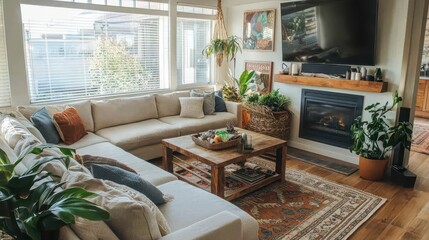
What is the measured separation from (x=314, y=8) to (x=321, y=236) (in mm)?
3048

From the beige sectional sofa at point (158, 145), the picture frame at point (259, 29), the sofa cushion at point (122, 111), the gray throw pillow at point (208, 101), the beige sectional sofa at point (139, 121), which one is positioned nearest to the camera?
the beige sectional sofa at point (158, 145)

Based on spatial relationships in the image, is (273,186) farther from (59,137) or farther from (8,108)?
(8,108)

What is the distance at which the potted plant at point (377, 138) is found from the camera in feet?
11.8

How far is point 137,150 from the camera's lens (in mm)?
3938

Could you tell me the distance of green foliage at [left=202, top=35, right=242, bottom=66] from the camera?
5.50m

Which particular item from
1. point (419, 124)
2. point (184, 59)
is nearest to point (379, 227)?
point (184, 59)

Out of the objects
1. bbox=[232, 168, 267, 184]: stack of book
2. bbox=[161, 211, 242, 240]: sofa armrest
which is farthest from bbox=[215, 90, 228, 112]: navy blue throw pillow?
bbox=[161, 211, 242, 240]: sofa armrest

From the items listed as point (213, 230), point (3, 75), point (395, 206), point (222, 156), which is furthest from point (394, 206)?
point (3, 75)

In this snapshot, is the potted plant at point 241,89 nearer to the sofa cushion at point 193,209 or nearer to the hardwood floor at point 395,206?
the hardwood floor at point 395,206

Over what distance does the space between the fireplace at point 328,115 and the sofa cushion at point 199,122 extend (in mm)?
Result: 1107

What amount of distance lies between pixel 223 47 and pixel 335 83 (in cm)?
207

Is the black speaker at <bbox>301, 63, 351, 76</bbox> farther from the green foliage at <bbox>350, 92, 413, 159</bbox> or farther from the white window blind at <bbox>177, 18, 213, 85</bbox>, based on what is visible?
the white window blind at <bbox>177, 18, 213, 85</bbox>

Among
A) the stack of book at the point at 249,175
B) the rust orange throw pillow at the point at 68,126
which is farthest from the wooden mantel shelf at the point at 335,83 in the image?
the rust orange throw pillow at the point at 68,126

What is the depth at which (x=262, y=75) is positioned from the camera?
540cm
